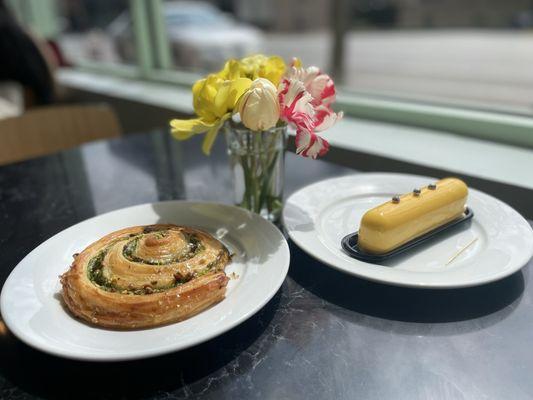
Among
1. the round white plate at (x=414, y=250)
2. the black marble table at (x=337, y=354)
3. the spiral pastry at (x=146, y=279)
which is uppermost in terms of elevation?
the spiral pastry at (x=146, y=279)

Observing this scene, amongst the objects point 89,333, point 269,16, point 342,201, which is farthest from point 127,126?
point 269,16

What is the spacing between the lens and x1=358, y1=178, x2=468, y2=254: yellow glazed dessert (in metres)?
0.53

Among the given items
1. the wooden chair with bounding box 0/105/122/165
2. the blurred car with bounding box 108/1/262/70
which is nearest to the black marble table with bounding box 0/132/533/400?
the wooden chair with bounding box 0/105/122/165

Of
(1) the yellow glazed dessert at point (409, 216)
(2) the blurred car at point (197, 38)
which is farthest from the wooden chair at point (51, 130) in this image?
(2) the blurred car at point (197, 38)

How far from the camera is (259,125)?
54 cm

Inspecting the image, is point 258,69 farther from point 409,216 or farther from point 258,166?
point 409,216

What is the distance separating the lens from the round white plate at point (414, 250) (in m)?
Result: 0.49

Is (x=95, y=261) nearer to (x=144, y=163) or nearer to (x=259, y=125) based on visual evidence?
(x=259, y=125)

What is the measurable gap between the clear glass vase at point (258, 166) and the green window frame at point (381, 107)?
0.62 meters

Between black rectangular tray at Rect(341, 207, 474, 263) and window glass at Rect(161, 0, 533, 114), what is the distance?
627 millimetres

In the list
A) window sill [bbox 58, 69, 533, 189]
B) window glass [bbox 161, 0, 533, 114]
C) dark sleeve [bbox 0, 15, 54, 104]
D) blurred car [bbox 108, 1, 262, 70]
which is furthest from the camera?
blurred car [bbox 108, 1, 262, 70]

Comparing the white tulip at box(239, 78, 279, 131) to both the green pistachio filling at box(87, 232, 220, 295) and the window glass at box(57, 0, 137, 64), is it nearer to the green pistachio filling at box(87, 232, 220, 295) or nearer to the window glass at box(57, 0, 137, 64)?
the green pistachio filling at box(87, 232, 220, 295)

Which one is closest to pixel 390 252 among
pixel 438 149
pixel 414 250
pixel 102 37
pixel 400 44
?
pixel 414 250

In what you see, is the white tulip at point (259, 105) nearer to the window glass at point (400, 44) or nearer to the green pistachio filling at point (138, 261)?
the green pistachio filling at point (138, 261)
